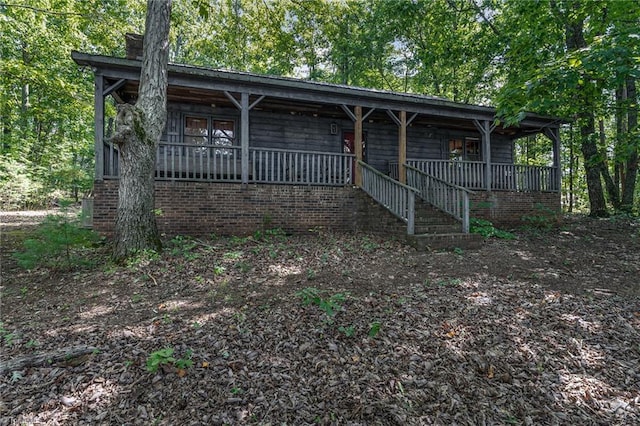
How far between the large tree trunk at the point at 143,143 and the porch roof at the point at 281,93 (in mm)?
1852

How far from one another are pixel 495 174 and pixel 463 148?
254 cm

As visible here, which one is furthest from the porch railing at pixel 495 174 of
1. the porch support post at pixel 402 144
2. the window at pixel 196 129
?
the window at pixel 196 129

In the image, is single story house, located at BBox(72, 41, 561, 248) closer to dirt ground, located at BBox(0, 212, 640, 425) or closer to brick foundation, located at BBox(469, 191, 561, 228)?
brick foundation, located at BBox(469, 191, 561, 228)

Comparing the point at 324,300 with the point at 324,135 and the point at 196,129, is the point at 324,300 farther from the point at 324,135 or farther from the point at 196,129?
the point at 324,135

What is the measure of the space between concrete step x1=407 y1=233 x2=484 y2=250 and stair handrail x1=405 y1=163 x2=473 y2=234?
0.29 meters

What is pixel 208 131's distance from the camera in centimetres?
993

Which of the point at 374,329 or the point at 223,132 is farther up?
the point at 223,132

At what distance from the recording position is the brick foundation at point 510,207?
10.6 m

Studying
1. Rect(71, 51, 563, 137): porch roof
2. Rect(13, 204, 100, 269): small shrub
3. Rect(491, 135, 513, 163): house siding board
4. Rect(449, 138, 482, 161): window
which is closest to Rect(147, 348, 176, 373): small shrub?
Rect(13, 204, 100, 269): small shrub

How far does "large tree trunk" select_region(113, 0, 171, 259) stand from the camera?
209 inches

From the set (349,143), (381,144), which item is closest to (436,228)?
(381,144)

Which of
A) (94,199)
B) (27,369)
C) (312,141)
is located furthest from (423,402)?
(312,141)

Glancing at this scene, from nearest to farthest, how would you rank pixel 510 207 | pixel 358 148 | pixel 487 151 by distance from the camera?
pixel 358 148 → pixel 487 151 → pixel 510 207

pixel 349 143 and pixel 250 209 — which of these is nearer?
pixel 250 209
